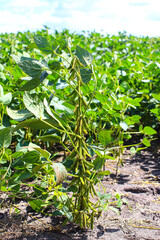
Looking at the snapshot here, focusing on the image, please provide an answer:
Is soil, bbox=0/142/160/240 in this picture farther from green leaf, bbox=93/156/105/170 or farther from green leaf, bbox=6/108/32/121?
green leaf, bbox=6/108/32/121

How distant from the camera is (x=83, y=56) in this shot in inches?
42.0

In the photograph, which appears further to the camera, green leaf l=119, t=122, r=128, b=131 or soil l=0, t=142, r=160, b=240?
green leaf l=119, t=122, r=128, b=131

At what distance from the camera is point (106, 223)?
143 centimetres

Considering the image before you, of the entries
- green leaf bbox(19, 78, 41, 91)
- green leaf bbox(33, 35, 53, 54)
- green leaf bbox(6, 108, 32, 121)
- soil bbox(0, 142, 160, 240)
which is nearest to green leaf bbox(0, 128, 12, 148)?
green leaf bbox(6, 108, 32, 121)

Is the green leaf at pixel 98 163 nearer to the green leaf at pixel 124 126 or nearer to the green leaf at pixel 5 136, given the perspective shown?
the green leaf at pixel 5 136

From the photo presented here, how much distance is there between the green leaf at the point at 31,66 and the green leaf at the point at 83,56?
157mm

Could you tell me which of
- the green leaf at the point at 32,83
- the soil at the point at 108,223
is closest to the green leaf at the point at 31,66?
the green leaf at the point at 32,83

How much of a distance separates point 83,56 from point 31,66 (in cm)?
21

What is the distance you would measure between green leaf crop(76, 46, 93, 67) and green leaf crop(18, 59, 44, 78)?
6.2 inches

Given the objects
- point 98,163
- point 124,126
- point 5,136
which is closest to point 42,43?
point 5,136

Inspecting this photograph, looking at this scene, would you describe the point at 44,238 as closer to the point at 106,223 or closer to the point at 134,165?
the point at 106,223

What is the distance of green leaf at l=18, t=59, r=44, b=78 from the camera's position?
983 mm

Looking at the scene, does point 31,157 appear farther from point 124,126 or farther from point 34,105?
point 124,126

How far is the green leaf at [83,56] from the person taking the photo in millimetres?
1061
